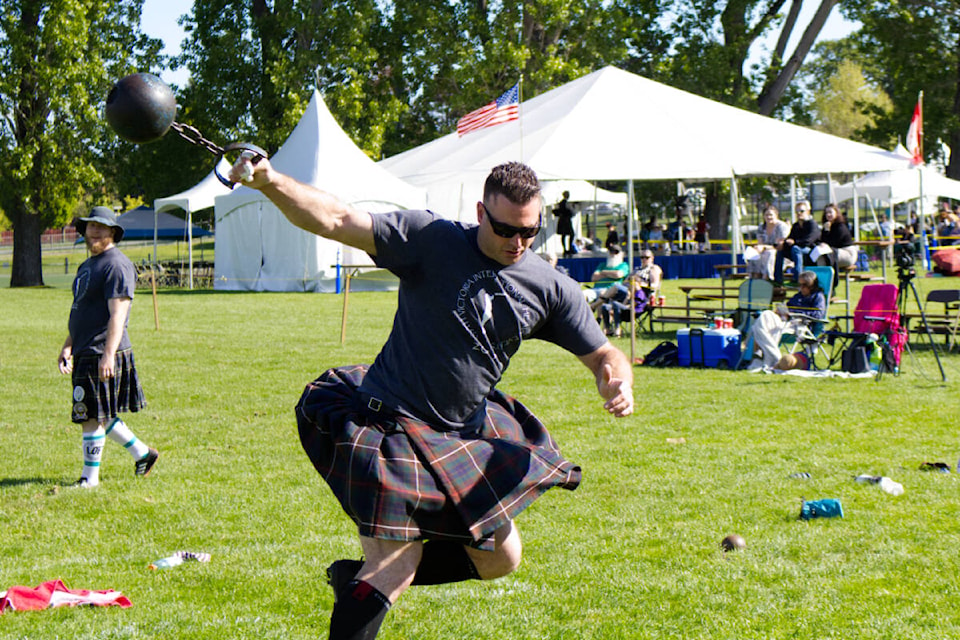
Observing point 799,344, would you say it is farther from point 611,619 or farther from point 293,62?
point 293,62

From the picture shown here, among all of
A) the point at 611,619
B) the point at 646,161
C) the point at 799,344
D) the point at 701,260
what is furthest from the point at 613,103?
the point at 611,619

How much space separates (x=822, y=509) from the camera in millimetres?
5715

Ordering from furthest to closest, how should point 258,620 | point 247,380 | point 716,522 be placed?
point 247,380
point 716,522
point 258,620

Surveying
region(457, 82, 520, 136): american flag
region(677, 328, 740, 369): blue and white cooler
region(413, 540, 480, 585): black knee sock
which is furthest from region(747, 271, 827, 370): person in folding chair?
region(413, 540, 480, 585): black knee sock

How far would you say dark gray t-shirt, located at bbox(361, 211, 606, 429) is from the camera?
3.37 meters

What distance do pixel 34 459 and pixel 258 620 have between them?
3614 mm

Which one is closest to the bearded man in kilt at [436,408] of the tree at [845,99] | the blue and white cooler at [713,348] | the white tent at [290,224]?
the blue and white cooler at [713,348]

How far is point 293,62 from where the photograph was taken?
34750mm

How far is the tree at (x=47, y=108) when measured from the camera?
96.5 ft

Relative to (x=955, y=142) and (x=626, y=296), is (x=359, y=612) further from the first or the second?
(x=955, y=142)

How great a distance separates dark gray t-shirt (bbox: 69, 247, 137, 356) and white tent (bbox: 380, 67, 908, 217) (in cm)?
989

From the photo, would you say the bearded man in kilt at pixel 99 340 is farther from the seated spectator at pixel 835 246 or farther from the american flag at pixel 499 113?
the american flag at pixel 499 113

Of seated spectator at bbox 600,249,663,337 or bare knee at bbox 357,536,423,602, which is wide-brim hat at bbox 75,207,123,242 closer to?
bare knee at bbox 357,536,423,602

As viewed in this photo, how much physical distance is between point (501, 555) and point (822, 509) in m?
2.75
